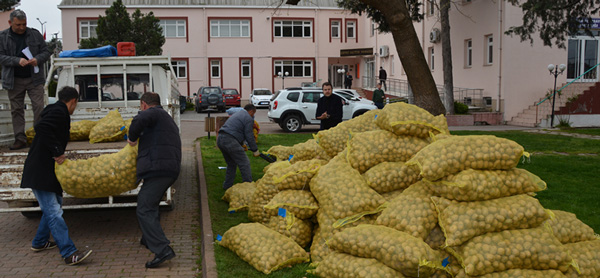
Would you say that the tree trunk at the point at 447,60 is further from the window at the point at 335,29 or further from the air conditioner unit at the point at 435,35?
the window at the point at 335,29

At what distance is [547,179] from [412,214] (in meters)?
5.72

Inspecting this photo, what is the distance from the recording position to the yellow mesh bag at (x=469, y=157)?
4410mm

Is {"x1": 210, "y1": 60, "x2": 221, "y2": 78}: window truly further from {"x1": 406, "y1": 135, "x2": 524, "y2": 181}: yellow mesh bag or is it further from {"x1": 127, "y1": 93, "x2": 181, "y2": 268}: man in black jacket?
{"x1": 406, "y1": 135, "x2": 524, "y2": 181}: yellow mesh bag

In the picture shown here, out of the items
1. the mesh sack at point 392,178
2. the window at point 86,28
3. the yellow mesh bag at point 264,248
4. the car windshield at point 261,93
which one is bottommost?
the yellow mesh bag at point 264,248

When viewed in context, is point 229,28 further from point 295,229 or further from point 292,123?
point 295,229

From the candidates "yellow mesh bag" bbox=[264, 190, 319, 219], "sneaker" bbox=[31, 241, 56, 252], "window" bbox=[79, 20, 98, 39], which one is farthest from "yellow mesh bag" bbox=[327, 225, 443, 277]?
"window" bbox=[79, 20, 98, 39]

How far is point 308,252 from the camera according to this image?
17.8 ft

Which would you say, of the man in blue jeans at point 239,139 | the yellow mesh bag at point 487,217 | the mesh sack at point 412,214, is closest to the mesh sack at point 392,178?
the mesh sack at point 412,214

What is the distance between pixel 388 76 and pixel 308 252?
34.2 meters

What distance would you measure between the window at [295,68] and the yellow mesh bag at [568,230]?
4071 cm

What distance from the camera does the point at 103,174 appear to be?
5617mm

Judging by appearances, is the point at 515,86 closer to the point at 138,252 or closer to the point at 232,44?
the point at 138,252

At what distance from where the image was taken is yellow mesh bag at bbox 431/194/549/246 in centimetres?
415

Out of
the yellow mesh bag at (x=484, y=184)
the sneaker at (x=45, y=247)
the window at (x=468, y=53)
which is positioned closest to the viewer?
the yellow mesh bag at (x=484, y=184)
